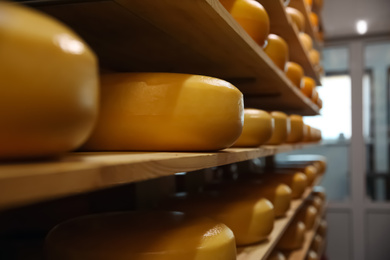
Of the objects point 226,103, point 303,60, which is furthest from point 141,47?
point 303,60

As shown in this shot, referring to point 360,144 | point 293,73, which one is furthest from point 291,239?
point 360,144

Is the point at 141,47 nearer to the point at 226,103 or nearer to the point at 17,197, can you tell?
the point at 226,103

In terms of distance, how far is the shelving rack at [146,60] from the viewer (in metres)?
0.40

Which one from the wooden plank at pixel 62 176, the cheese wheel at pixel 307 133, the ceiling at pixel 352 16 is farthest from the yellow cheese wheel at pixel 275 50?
the ceiling at pixel 352 16

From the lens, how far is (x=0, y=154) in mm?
418

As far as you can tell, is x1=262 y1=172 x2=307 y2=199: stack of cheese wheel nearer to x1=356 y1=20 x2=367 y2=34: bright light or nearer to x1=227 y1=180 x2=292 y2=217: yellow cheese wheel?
x1=227 y1=180 x2=292 y2=217: yellow cheese wheel

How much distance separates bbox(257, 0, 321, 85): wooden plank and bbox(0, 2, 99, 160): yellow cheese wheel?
1.41 m

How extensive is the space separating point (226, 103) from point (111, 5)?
0.89 ft

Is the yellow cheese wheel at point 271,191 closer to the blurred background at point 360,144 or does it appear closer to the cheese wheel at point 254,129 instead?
the cheese wheel at point 254,129

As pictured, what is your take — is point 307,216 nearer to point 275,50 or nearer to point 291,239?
point 291,239

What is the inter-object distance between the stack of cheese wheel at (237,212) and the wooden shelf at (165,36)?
40 cm

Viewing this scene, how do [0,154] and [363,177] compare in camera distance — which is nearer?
[0,154]

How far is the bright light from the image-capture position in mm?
4551

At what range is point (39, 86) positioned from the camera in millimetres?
410
